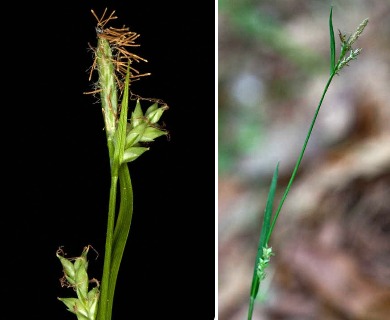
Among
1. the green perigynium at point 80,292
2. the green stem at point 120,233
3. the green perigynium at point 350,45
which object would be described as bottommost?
the green perigynium at point 80,292

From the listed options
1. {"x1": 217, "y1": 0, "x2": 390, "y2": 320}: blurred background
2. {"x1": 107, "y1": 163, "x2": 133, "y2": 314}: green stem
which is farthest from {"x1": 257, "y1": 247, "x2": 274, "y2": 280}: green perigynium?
{"x1": 217, "y1": 0, "x2": 390, "y2": 320}: blurred background

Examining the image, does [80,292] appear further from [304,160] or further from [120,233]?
[304,160]

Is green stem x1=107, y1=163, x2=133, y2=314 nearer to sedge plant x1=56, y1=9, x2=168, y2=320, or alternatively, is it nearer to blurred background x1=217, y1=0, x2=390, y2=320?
sedge plant x1=56, y1=9, x2=168, y2=320

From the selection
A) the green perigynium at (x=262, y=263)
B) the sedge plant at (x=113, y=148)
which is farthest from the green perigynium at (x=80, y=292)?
the green perigynium at (x=262, y=263)

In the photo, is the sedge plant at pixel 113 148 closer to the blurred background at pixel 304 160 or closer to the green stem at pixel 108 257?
the green stem at pixel 108 257

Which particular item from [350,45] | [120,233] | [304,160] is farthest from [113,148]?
[304,160]

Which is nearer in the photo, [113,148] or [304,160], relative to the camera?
[113,148]

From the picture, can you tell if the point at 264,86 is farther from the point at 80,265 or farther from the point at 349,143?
the point at 80,265
